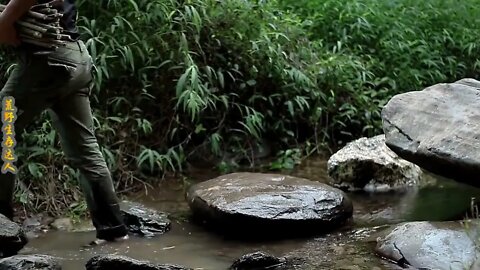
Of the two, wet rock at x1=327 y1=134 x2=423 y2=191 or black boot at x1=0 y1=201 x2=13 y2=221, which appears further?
wet rock at x1=327 y1=134 x2=423 y2=191

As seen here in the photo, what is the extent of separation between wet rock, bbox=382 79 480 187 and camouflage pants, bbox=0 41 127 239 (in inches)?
71.7

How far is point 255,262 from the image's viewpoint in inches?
143

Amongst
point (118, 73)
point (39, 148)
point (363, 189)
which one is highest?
point (118, 73)

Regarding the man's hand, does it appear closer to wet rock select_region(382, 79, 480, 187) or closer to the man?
the man

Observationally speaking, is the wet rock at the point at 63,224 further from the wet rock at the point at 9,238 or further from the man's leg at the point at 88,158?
the wet rock at the point at 9,238

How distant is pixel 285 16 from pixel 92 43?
2.25 m

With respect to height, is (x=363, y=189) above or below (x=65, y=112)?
below

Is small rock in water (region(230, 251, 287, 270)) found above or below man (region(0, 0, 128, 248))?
below

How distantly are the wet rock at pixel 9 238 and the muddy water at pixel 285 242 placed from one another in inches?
7.1

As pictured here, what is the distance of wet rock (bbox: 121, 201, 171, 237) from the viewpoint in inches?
172

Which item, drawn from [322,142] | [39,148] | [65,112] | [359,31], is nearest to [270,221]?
[65,112]

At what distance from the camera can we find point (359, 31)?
23.8 ft

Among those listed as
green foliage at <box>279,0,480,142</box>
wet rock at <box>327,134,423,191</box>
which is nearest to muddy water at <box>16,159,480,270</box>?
wet rock at <box>327,134,423,191</box>

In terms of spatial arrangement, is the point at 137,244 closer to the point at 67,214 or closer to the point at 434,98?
the point at 67,214
